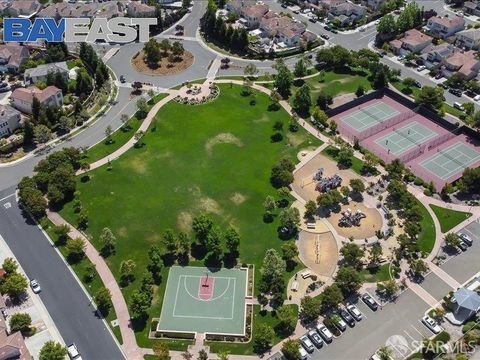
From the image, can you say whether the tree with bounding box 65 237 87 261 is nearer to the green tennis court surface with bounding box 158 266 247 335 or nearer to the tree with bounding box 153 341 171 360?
the green tennis court surface with bounding box 158 266 247 335

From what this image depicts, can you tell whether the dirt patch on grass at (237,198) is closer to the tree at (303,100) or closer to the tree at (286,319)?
the tree at (286,319)

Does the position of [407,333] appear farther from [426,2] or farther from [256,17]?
[426,2]

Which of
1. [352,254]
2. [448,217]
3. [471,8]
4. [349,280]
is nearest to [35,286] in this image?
[349,280]

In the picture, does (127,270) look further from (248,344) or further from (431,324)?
(431,324)

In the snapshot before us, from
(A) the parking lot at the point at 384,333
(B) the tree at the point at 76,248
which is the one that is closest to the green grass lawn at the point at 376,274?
(A) the parking lot at the point at 384,333

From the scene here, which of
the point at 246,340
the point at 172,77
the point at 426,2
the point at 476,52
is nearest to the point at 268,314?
the point at 246,340

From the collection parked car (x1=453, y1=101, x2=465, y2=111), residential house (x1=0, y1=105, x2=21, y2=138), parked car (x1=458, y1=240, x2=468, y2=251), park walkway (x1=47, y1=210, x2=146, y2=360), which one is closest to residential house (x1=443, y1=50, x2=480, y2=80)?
parked car (x1=453, y1=101, x2=465, y2=111)
